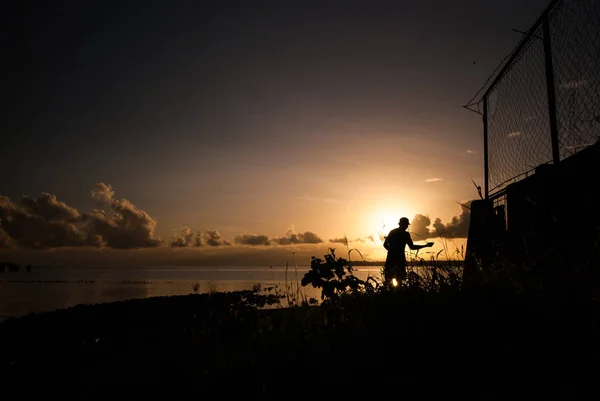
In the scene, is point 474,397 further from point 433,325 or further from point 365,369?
point 433,325

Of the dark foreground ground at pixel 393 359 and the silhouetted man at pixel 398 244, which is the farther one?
the silhouetted man at pixel 398 244

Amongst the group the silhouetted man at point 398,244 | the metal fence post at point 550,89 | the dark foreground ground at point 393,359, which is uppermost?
the metal fence post at point 550,89

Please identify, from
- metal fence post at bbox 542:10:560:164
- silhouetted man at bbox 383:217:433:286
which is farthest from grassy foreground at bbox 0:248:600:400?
silhouetted man at bbox 383:217:433:286

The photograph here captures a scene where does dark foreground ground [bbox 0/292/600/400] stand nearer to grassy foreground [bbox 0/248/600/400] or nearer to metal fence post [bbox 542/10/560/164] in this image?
grassy foreground [bbox 0/248/600/400]

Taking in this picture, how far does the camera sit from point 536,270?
480cm

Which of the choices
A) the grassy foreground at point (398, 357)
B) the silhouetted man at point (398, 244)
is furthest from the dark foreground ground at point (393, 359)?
the silhouetted man at point (398, 244)

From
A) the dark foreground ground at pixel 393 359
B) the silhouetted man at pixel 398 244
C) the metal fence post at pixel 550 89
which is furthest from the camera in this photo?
the silhouetted man at pixel 398 244

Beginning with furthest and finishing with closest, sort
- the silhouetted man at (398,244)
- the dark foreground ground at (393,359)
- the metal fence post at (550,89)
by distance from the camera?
the silhouetted man at (398,244)
the metal fence post at (550,89)
the dark foreground ground at (393,359)

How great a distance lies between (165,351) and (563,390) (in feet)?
12.1

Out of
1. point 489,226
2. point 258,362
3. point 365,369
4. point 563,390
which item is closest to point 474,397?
point 563,390

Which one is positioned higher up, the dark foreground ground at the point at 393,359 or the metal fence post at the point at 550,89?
the metal fence post at the point at 550,89

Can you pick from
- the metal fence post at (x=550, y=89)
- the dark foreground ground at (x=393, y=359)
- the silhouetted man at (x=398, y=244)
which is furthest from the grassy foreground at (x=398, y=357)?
the silhouetted man at (x=398, y=244)

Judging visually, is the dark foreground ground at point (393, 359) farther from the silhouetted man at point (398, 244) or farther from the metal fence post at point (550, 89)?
the silhouetted man at point (398, 244)

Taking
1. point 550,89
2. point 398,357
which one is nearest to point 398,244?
point 550,89
